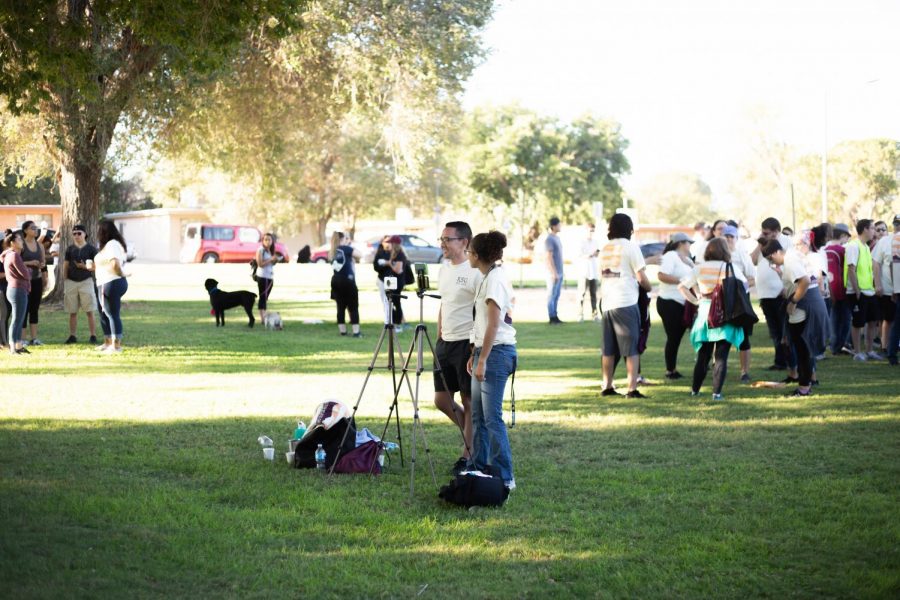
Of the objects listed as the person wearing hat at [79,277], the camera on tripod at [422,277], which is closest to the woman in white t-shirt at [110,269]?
the person wearing hat at [79,277]

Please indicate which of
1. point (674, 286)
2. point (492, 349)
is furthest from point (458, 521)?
point (674, 286)

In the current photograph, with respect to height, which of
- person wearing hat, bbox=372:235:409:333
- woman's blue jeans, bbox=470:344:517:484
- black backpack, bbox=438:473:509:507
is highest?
person wearing hat, bbox=372:235:409:333

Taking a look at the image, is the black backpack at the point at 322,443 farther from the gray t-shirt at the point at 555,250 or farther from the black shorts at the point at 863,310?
the gray t-shirt at the point at 555,250

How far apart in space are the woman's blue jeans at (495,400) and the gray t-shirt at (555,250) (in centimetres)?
1392

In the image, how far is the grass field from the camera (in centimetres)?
536

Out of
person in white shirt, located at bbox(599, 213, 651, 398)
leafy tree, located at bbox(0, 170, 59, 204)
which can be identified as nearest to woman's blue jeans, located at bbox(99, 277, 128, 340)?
person in white shirt, located at bbox(599, 213, 651, 398)

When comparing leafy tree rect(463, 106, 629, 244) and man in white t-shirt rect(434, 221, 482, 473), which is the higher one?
leafy tree rect(463, 106, 629, 244)

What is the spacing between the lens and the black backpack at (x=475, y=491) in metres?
6.66

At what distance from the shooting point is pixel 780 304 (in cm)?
1281

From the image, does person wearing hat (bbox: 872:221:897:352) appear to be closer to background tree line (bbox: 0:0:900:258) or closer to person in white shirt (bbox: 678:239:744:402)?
person in white shirt (bbox: 678:239:744:402)

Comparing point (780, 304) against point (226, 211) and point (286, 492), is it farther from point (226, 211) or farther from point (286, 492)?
point (226, 211)

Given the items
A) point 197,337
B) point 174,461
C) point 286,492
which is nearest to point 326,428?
point 286,492

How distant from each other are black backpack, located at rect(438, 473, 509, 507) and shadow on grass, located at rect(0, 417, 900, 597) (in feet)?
0.26

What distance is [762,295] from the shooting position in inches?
503
